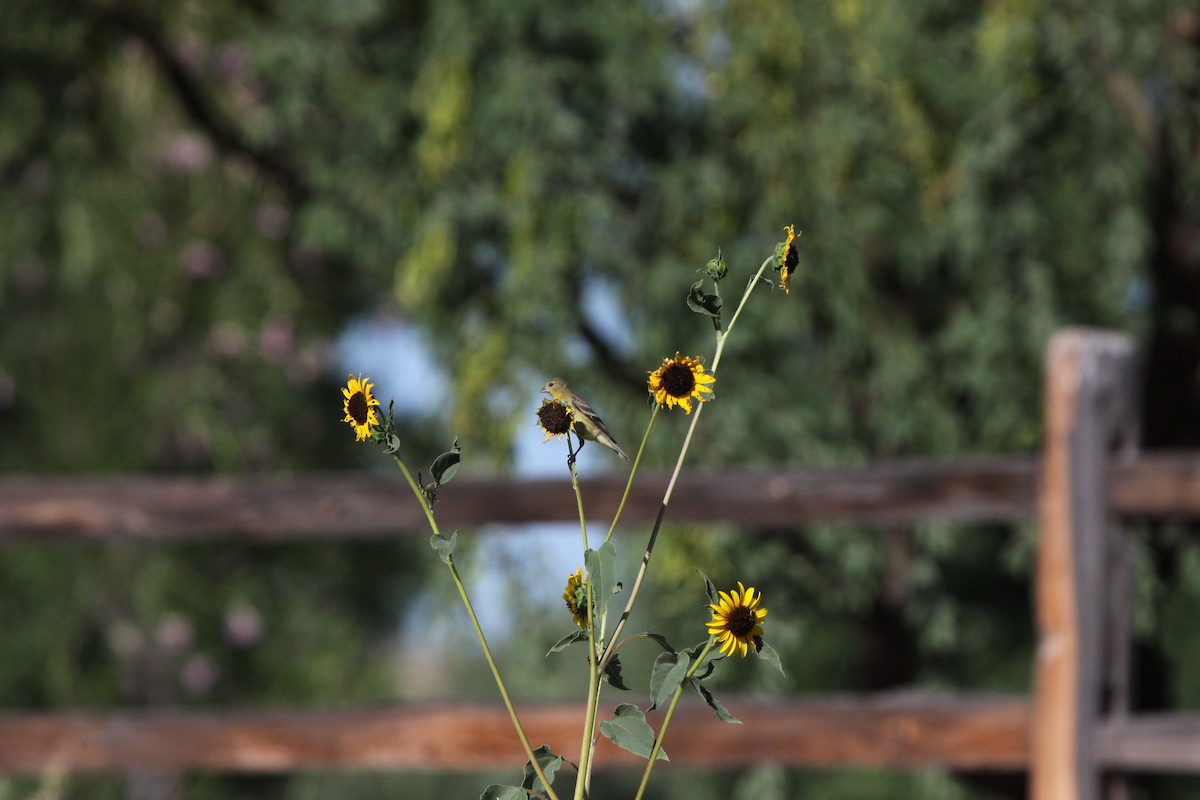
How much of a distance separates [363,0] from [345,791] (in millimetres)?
4961

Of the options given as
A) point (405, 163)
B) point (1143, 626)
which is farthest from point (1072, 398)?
point (405, 163)

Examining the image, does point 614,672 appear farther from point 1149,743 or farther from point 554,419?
point 1149,743

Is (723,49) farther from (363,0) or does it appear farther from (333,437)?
(333,437)

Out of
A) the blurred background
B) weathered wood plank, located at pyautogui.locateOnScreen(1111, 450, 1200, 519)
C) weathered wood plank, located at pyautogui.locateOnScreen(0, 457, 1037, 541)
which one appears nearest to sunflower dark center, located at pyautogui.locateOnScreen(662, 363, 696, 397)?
weathered wood plank, located at pyautogui.locateOnScreen(0, 457, 1037, 541)

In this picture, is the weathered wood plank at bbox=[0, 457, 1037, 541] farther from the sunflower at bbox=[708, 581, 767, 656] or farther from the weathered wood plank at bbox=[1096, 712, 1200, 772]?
Result: the sunflower at bbox=[708, 581, 767, 656]

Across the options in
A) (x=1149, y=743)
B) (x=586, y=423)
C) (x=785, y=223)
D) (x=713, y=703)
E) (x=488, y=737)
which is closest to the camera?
(x=713, y=703)

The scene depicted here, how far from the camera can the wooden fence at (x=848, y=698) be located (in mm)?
2564

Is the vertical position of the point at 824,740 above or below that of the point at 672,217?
below

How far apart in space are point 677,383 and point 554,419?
0.08 m

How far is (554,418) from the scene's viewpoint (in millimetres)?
816

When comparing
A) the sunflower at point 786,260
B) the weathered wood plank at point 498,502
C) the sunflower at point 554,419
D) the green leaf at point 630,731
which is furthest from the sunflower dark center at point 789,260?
the weathered wood plank at point 498,502

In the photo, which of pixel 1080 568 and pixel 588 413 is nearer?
pixel 588 413

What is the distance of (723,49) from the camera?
158 inches

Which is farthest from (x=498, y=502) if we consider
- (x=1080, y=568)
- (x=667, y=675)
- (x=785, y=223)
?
(x=667, y=675)
